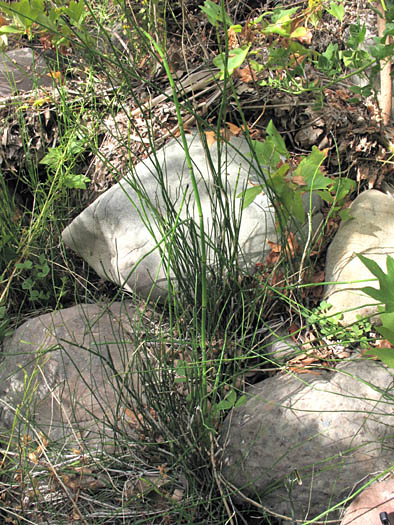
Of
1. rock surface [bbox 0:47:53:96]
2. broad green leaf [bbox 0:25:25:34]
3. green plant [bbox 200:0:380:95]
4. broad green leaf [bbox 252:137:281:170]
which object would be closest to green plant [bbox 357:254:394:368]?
broad green leaf [bbox 252:137:281:170]

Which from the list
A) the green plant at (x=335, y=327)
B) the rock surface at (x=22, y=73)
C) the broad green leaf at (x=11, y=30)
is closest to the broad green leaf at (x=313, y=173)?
the green plant at (x=335, y=327)

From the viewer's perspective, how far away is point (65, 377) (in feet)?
5.50

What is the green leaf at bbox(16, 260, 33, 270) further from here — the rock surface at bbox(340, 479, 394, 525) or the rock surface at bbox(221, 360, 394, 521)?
the rock surface at bbox(340, 479, 394, 525)

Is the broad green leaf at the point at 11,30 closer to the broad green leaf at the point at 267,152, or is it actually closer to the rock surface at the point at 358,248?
the broad green leaf at the point at 267,152

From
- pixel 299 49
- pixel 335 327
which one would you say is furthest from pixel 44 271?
pixel 299 49

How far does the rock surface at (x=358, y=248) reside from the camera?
5.70 feet

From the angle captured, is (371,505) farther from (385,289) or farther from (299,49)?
(299,49)

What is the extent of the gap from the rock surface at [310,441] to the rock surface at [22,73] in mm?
2054

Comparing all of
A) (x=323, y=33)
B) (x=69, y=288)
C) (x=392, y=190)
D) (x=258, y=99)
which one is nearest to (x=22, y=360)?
(x=69, y=288)

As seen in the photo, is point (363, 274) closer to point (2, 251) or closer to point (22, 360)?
point (22, 360)

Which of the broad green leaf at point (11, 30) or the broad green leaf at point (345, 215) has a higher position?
the broad green leaf at point (11, 30)

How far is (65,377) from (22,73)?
1.87 metres

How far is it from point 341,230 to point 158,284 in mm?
747

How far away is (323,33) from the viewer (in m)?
2.59
